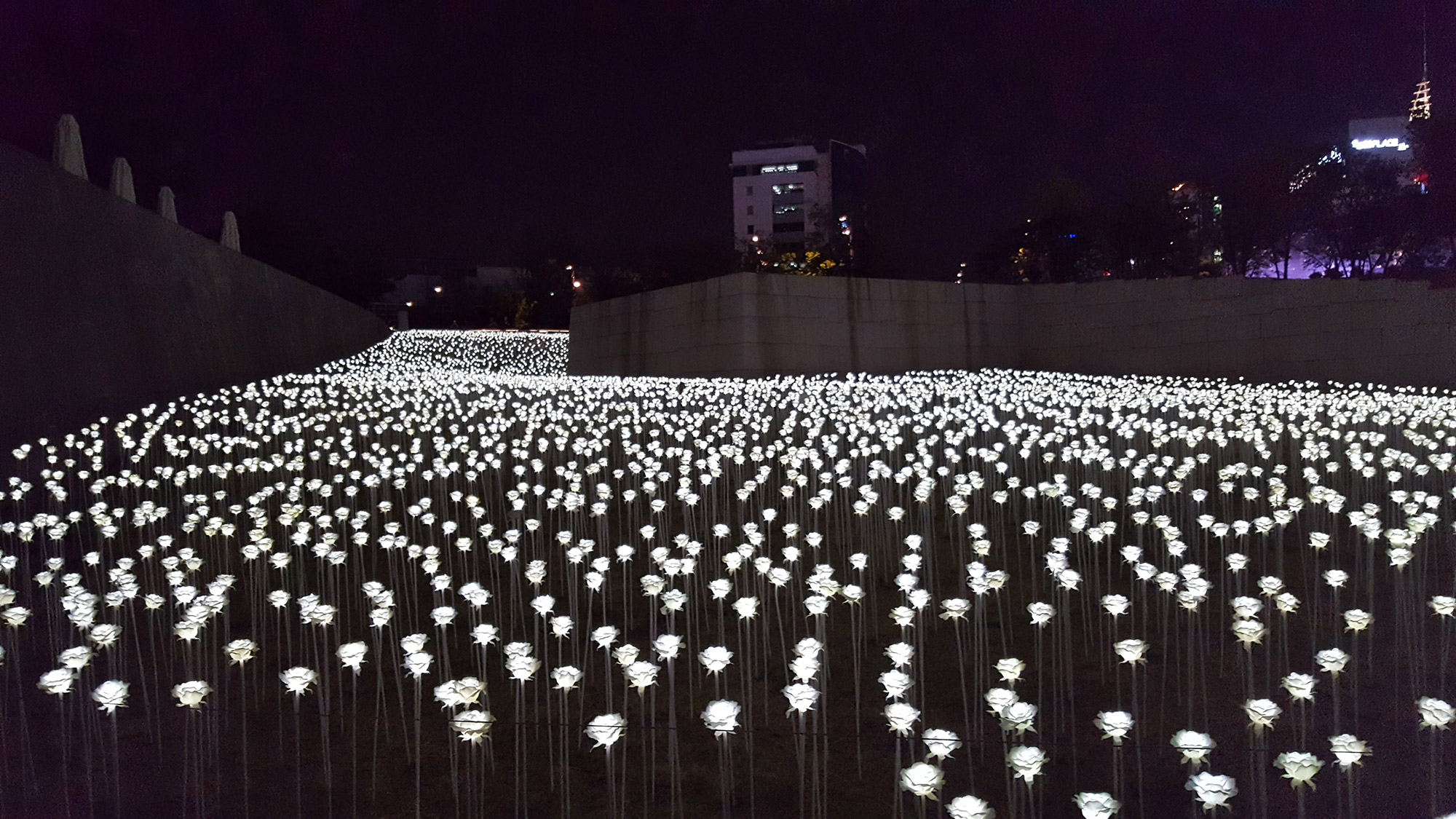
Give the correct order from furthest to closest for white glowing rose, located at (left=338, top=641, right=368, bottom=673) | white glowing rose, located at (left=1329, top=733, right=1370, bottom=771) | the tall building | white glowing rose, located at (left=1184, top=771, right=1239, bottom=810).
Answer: the tall building, white glowing rose, located at (left=338, top=641, right=368, bottom=673), white glowing rose, located at (left=1329, top=733, right=1370, bottom=771), white glowing rose, located at (left=1184, top=771, right=1239, bottom=810)

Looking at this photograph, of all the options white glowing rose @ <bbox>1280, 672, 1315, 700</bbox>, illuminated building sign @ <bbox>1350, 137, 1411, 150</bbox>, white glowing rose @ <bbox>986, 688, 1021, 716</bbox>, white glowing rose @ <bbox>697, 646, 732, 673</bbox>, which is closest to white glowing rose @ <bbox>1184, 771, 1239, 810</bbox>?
white glowing rose @ <bbox>986, 688, 1021, 716</bbox>

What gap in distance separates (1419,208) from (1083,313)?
18.7 m

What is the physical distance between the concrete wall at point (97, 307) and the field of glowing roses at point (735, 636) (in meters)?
1.02

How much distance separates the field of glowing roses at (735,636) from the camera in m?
4.41

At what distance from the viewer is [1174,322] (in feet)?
92.2

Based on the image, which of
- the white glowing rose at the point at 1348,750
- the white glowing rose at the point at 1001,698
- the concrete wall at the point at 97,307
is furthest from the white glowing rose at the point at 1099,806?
the concrete wall at the point at 97,307

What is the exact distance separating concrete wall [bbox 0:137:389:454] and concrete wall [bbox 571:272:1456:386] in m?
12.6

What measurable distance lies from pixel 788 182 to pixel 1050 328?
104 meters

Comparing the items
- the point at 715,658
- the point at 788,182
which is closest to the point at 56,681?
Answer: the point at 715,658

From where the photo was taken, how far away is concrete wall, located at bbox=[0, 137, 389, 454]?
498 inches

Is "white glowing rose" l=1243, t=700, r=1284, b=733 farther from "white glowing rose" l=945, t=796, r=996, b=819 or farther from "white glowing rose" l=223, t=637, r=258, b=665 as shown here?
"white glowing rose" l=223, t=637, r=258, b=665

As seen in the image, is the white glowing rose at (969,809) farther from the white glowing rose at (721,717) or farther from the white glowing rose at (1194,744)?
the white glowing rose at (721,717)

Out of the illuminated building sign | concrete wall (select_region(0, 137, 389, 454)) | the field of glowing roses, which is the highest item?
the illuminated building sign

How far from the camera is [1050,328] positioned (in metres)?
31.2
